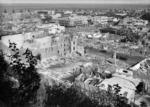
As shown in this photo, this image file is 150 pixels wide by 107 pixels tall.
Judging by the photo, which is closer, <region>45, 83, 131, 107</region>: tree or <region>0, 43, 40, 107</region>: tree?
<region>0, 43, 40, 107</region>: tree

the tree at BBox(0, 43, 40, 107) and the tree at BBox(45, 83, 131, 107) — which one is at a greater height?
the tree at BBox(0, 43, 40, 107)

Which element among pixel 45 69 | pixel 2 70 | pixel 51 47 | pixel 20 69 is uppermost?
pixel 20 69

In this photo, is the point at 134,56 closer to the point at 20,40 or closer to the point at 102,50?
the point at 102,50

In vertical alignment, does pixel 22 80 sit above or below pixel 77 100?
above

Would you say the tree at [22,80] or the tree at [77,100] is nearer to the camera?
the tree at [22,80]

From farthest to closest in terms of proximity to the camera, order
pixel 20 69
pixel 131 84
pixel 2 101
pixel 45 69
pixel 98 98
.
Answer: pixel 45 69 → pixel 131 84 → pixel 98 98 → pixel 2 101 → pixel 20 69

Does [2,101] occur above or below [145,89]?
above

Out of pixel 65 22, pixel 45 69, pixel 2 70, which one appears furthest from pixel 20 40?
pixel 65 22

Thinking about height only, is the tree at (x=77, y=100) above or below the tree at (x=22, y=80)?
below

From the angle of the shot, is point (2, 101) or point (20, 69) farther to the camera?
point (2, 101)

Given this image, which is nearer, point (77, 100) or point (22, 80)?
point (22, 80)

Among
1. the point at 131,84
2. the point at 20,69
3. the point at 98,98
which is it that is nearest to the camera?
the point at 20,69
